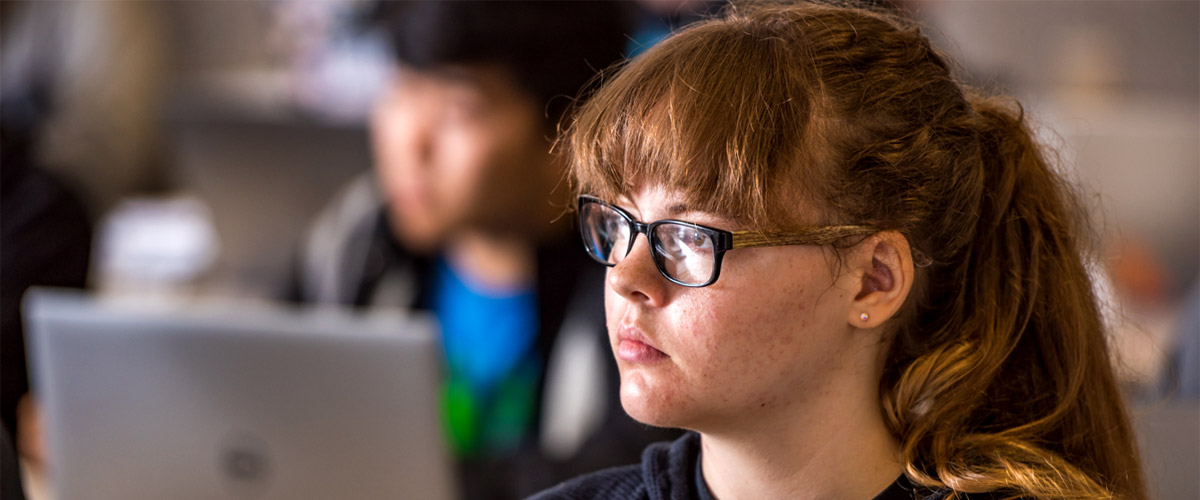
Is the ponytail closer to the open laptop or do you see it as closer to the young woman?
the young woman

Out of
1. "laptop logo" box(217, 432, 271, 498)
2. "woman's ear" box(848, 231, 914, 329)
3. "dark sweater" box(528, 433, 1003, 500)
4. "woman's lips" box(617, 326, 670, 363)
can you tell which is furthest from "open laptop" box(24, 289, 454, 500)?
"woman's ear" box(848, 231, 914, 329)

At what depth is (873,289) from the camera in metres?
0.79

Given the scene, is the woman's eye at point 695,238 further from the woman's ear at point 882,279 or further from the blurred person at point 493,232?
the blurred person at point 493,232

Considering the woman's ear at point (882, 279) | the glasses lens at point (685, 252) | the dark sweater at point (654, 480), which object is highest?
the glasses lens at point (685, 252)

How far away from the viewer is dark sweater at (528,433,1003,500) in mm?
866

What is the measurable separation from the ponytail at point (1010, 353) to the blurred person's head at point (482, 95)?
812 millimetres

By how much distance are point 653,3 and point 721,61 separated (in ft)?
5.37

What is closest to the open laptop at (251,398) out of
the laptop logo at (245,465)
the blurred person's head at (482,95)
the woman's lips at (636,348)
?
the laptop logo at (245,465)

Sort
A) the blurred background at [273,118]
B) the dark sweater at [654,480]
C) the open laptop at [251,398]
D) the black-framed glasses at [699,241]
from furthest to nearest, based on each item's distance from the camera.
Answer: the blurred background at [273,118]
the open laptop at [251,398]
the dark sweater at [654,480]
the black-framed glasses at [699,241]

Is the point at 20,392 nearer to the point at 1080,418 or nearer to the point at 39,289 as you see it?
the point at 39,289

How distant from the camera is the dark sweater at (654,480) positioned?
866 mm

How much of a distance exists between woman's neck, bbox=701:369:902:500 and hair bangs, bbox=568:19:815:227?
15cm

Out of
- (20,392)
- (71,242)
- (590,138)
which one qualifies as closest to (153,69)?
(71,242)

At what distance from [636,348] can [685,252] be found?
8 cm
